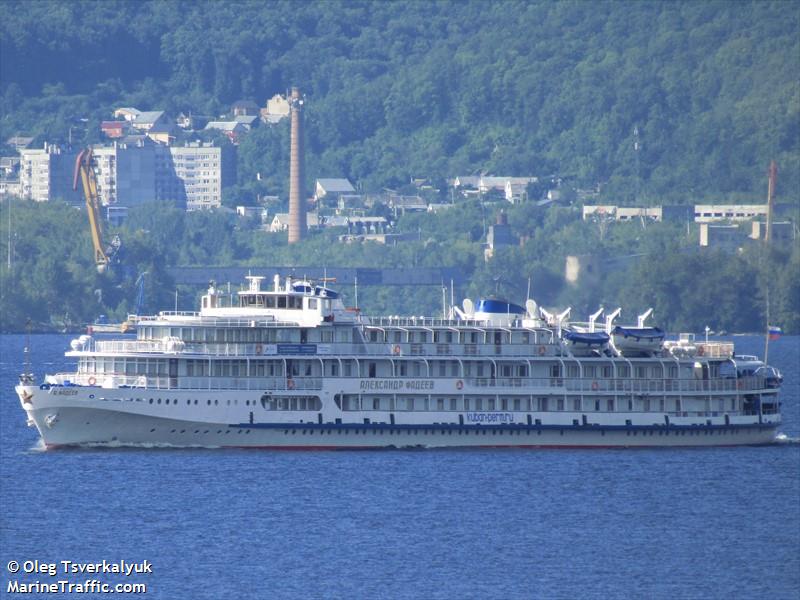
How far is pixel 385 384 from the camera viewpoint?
88.4m

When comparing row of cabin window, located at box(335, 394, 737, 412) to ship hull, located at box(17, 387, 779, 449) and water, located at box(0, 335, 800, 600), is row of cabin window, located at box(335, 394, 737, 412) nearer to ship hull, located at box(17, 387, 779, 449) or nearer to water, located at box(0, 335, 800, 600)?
ship hull, located at box(17, 387, 779, 449)

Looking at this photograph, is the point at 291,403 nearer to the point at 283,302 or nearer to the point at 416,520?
the point at 283,302

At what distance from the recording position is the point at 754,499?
79.8 meters

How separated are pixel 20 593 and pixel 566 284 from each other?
130474 millimetres

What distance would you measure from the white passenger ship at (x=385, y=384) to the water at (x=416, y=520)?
99cm

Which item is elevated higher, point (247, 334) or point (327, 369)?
point (247, 334)

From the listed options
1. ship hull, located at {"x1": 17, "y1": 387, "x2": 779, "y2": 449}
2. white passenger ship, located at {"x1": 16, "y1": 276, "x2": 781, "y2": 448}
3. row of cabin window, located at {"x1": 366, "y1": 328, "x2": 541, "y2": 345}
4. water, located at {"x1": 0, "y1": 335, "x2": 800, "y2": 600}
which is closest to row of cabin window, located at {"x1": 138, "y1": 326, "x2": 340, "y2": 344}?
white passenger ship, located at {"x1": 16, "y1": 276, "x2": 781, "y2": 448}

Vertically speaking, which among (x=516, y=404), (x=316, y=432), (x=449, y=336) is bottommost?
(x=316, y=432)

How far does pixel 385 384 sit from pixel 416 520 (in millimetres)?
15532

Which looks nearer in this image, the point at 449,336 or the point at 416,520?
the point at 416,520

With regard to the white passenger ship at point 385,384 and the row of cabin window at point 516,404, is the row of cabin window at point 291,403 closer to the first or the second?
the white passenger ship at point 385,384

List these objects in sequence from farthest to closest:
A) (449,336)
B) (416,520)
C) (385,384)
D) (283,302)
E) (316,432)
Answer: (449,336) → (283,302) → (385,384) → (316,432) → (416,520)

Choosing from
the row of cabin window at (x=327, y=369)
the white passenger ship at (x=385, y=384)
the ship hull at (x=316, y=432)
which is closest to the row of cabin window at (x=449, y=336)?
the white passenger ship at (x=385, y=384)

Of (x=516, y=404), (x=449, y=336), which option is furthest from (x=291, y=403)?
(x=516, y=404)
